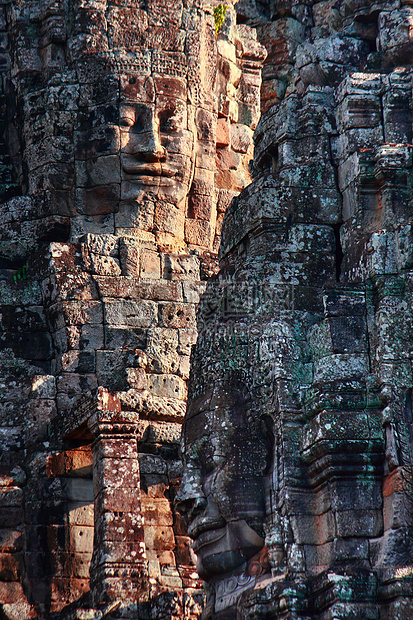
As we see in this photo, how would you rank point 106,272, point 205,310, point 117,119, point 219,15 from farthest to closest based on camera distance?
point 219,15 → point 117,119 → point 106,272 → point 205,310

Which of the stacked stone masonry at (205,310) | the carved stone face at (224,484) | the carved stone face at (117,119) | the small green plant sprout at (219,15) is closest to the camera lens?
the stacked stone masonry at (205,310)

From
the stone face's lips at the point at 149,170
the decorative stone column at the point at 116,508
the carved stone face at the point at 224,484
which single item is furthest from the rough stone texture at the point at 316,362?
the stone face's lips at the point at 149,170

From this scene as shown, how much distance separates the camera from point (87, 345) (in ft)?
65.1

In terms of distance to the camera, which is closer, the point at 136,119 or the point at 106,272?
the point at 106,272

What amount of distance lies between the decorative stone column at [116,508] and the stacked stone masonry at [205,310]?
1.1 inches

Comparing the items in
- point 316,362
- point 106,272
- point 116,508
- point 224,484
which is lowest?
point 116,508

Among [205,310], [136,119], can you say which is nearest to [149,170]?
[136,119]

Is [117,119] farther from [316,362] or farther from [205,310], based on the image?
[316,362]

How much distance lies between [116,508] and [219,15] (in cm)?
1021

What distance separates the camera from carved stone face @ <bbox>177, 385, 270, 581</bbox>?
40.9ft

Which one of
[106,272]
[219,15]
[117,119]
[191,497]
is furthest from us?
[219,15]

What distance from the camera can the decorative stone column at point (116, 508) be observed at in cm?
1614

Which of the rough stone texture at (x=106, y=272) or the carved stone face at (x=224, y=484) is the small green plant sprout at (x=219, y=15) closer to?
the rough stone texture at (x=106, y=272)

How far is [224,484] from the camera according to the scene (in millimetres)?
12625
